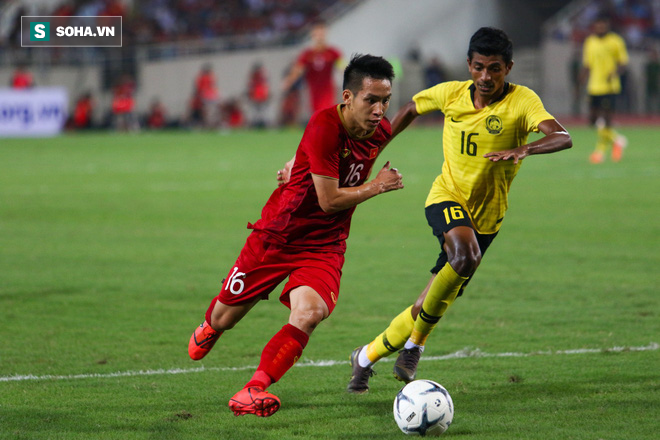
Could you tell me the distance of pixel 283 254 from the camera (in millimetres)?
4668

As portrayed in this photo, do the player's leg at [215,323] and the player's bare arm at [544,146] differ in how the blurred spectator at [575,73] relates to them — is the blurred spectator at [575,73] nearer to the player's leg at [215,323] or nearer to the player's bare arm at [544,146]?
the player's bare arm at [544,146]

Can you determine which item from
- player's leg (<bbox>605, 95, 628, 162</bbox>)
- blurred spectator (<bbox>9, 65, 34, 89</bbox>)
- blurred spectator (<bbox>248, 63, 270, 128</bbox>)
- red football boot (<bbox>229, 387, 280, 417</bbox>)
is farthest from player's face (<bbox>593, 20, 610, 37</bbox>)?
blurred spectator (<bbox>9, 65, 34, 89</bbox>)

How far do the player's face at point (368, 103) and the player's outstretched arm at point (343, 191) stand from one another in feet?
0.95

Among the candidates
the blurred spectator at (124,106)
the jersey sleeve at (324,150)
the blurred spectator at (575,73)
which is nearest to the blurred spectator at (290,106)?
the blurred spectator at (124,106)

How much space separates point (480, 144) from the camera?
536cm

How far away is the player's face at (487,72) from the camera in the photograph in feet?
17.1

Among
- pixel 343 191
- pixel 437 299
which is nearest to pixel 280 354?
pixel 343 191

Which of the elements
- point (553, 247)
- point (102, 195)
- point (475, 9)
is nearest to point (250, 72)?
point (475, 9)

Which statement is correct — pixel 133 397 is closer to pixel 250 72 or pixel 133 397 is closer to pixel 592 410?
pixel 592 410

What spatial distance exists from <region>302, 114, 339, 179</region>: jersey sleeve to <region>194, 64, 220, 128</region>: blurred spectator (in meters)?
28.4

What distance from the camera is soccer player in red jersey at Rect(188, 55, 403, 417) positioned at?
4.40m

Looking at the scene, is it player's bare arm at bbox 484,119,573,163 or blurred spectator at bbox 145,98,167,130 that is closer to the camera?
player's bare arm at bbox 484,119,573,163

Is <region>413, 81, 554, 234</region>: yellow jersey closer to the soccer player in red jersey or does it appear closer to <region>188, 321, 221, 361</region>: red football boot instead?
the soccer player in red jersey

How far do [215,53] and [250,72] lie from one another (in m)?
1.88
